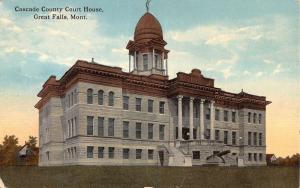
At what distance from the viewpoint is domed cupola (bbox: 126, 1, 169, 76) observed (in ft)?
147

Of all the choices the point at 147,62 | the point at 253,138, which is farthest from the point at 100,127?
the point at 253,138

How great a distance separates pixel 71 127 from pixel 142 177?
13723mm

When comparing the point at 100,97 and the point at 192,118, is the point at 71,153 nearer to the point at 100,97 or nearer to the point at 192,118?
the point at 100,97

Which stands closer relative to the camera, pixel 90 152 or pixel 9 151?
pixel 90 152

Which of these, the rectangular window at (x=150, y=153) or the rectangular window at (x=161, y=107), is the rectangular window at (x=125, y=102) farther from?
the rectangular window at (x=150, y=153)

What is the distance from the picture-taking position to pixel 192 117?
131 feet

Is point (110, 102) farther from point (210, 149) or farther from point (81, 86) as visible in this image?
point (210, 149)

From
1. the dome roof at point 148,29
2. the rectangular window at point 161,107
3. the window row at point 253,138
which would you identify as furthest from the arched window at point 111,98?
the window row at point 253,138

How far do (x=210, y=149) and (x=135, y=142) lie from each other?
22.9 ft

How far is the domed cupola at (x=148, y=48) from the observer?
44656mm

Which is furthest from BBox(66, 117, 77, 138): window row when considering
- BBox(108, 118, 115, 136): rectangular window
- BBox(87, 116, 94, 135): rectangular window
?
BBox(108, 118, 115, 136): rectangular window

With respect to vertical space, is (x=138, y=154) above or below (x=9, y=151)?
above

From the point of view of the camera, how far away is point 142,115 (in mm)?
38531

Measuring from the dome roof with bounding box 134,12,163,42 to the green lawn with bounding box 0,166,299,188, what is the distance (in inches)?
852
